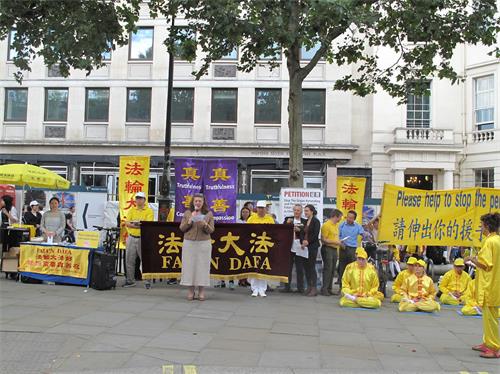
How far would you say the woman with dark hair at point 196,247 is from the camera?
9.25 m

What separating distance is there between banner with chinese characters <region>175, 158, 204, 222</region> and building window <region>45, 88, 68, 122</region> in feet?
58.2

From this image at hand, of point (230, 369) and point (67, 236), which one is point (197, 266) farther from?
point (67, 236)

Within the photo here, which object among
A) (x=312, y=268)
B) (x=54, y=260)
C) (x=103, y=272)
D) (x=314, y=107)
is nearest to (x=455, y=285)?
(x=312, y=268)

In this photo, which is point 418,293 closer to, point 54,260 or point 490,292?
A: point 490,292

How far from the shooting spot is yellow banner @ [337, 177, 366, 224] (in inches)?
566

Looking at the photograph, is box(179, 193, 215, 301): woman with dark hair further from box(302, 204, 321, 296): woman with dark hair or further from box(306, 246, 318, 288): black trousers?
box(306, 246, 318, 288): black trousers

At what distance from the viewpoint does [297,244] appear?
1053cm

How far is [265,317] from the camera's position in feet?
26.6

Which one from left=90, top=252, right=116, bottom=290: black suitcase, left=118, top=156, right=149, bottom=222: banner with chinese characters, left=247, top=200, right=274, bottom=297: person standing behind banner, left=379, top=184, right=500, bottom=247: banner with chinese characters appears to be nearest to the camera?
left=90, top=252, right=116, bottom=290: black suitcase

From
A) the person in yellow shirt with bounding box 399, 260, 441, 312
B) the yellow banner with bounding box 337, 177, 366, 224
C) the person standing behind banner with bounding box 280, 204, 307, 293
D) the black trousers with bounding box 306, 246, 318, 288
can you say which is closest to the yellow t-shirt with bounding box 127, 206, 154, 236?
the person standing behind banner with bounding box 280, 204, 307, 293

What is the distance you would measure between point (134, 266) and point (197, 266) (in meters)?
2.10

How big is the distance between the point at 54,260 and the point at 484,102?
21.6 meters

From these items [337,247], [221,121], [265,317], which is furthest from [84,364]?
[221,121]

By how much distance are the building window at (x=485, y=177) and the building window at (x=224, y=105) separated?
1203cm
